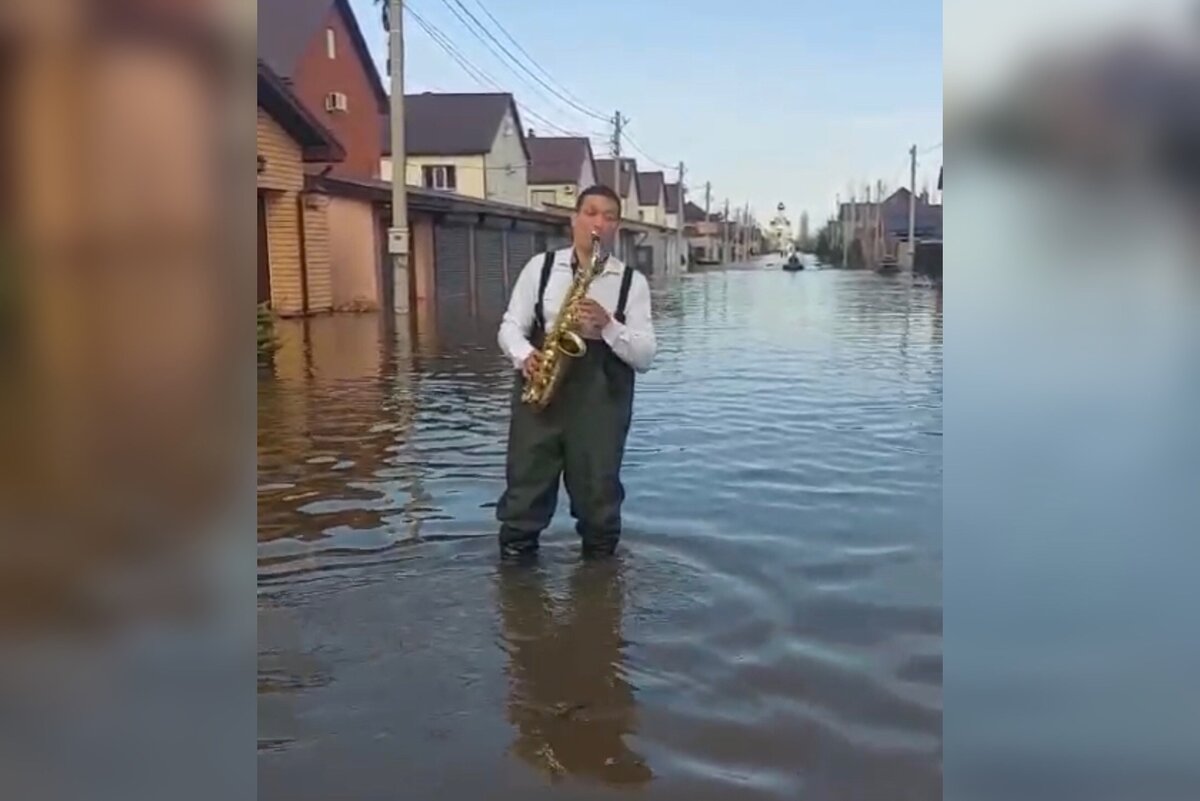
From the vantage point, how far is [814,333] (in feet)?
55.3

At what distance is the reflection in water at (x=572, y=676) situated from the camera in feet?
9.66

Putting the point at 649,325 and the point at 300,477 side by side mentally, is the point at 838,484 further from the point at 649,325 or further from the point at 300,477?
the point at 300,477

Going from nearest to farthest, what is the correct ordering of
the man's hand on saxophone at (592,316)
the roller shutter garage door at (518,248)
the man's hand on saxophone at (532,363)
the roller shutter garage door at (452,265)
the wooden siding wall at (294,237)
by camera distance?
the man's hand on saxophone at (592,316) → the man's hand on saxophone at (532,363) → the wooden siding wall at (294,237) → the roller shutter garage door at (452,265) → the roller shutter garage door at (518,248)

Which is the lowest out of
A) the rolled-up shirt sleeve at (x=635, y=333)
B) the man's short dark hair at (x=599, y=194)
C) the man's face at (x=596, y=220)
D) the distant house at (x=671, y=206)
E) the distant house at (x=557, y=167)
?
the rolled-up shirt sleeve at (x=635, y=333)

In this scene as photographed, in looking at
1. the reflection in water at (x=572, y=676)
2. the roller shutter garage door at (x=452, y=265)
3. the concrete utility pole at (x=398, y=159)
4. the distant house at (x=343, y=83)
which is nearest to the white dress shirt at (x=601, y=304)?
the reflection in water at (x=572, y=676)

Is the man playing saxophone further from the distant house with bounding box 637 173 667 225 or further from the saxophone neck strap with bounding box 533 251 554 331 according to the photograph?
the distant house with bounding box 637 173 667 225

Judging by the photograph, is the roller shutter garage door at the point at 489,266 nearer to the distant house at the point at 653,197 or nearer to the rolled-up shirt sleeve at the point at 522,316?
the distant house at the point at 653,197

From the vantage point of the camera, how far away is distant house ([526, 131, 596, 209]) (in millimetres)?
40812

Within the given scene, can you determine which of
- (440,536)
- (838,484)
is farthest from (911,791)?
(838,484)

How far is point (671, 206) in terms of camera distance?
45.8m

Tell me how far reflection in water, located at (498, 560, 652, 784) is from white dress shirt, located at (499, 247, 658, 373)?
0.78 meters

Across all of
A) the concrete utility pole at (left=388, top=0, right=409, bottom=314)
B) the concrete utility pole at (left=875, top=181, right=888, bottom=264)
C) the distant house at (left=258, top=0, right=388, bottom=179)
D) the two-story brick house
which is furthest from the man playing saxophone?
the concrete utility pole at (left=875, top=181, right=888, bottom=264)

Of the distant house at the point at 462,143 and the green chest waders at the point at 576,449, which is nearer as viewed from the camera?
the green chest waders at the point at 576,449
